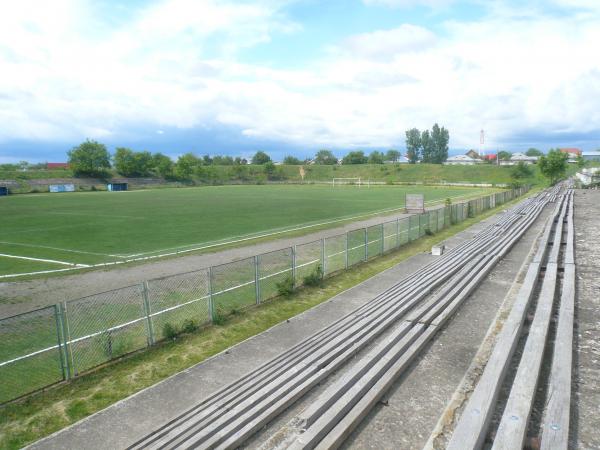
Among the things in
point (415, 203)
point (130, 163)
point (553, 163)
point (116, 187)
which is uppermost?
point (130, 163)

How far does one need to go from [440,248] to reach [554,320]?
1001 cm

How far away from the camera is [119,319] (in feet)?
35.7

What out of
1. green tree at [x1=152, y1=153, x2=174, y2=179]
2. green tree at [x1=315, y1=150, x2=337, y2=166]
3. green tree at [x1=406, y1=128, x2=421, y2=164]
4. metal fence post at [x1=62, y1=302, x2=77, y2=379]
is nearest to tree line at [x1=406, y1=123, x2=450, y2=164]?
green tree at [x1=406, y1=128, x2=421, y2=164]

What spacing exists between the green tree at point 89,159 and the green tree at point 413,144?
117 metres

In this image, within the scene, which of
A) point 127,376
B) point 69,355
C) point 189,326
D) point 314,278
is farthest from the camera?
point 314,278

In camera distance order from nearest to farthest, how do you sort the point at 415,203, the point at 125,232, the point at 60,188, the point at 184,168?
the point at 125,232, the point at 415,203, the point at 60,188, the point at 184,168

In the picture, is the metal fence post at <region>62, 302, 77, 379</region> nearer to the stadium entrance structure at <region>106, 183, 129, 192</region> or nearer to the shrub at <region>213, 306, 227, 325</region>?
the shrub at <region>213, 306, 227, 325</region>

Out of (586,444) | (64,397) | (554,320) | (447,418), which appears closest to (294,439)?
(447,418)

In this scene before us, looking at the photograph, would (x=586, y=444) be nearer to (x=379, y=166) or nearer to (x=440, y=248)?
(x=440, y=248)

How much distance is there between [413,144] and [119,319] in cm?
17334

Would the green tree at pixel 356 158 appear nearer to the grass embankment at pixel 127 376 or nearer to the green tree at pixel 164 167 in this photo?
the green tree at pixel 164 167

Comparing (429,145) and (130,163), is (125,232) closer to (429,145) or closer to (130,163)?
(130,163)

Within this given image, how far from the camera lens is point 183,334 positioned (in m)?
9.73

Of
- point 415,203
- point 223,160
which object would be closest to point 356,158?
point 223,160
